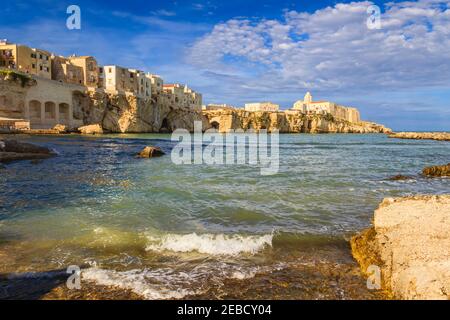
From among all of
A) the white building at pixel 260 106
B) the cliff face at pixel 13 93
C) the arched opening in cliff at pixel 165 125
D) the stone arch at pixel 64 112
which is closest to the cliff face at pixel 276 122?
the arched opening in cliff at pixel 165 125

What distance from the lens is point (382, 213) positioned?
18.0ft

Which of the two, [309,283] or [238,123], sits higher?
[238,123]

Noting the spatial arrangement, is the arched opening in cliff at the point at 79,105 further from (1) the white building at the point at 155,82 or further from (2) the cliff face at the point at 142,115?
(1) the white building at the point at 155,82

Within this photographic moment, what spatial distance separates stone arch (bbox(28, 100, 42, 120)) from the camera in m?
52.1

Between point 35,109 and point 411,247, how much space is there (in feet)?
201

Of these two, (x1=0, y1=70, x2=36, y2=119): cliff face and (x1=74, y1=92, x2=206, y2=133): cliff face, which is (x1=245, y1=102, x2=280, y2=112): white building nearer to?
(x1=74, y1=92, x2=206, y2=133): cliff face

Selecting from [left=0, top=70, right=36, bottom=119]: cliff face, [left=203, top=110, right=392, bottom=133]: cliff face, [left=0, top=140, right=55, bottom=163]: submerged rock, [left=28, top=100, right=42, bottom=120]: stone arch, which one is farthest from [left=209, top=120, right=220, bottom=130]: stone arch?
[left=0, top=140, right=55, bottom=163]: submerged rock

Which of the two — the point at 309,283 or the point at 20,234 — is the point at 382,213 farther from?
the point at 20,234

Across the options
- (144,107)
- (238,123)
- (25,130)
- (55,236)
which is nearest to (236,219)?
(55,236)

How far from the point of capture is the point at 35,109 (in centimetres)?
5309

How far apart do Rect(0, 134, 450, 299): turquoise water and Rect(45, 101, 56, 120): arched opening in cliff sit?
4696cm

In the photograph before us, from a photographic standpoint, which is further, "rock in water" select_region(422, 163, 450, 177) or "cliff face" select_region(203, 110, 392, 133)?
"cliff face" select_region(203, 110, 392, 133)

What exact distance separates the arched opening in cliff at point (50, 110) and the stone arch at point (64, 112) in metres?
1.62
